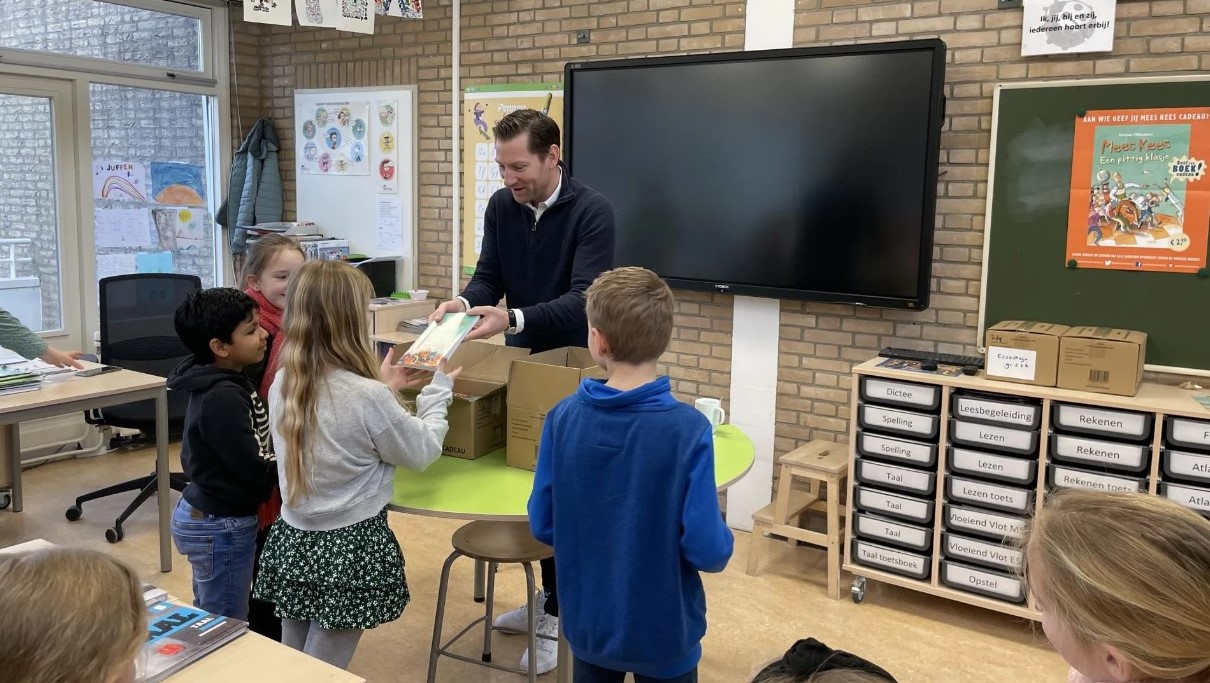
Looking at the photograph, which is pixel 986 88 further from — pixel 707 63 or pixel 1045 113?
pixel 707 63

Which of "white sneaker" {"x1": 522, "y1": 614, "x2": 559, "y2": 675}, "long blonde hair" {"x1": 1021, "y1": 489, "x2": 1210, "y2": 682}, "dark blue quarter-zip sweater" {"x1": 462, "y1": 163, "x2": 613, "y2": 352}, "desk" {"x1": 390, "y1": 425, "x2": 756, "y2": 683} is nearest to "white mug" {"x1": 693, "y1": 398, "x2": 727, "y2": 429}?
"desk" {"x1": 390, "y1": 425, "x2": 756, "y2": 683}

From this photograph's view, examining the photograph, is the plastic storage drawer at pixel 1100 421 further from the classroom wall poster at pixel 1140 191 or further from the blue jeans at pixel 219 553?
the blue jeans at pixel 219 553

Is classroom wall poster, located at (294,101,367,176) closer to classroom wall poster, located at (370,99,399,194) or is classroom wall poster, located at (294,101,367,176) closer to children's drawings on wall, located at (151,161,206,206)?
classroom wall poster, located at (370,99,399,194)

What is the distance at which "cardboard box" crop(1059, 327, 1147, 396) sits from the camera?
10.4ft

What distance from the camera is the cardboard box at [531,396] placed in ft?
7.59

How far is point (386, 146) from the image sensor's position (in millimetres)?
5508

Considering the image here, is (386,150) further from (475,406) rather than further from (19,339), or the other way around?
(475,406)

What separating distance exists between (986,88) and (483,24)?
2.61m

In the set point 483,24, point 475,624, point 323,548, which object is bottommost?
point 475,624

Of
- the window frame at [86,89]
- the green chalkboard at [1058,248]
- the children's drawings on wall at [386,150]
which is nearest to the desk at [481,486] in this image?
the green chalkboard at [1058,248]

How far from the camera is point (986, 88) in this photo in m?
3.67

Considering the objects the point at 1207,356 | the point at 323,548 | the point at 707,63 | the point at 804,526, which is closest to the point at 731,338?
the point at 804,526

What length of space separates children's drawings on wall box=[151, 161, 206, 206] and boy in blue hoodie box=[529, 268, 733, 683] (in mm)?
4948

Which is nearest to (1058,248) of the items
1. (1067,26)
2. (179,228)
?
(1067,26)
